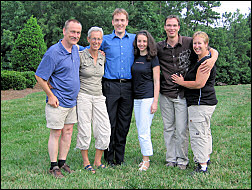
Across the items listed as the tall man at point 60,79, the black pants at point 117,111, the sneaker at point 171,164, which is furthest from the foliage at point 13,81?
the sneaker at point 171,164

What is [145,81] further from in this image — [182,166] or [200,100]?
[182,166]

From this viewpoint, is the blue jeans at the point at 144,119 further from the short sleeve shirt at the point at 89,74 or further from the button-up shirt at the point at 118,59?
the short sleeve shirt at the point at 89,74

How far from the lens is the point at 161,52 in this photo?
499cm

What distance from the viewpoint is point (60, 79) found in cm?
426

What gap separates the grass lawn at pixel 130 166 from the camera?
13.4 feet

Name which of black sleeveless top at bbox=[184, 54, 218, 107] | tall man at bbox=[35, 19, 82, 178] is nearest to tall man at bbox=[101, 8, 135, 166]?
tall man at bbox=[35, 19, 82, 178]

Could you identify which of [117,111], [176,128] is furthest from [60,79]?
[176,128]

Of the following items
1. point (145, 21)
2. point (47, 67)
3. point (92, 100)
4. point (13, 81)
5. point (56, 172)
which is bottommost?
point (13, 81)

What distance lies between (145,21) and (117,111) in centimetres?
2114

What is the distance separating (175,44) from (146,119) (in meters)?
1.32

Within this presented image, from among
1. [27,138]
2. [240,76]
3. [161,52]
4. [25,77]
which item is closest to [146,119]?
[161,52]

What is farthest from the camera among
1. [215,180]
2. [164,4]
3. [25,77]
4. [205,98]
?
[164,4]

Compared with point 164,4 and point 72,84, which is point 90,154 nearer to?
point 72,84

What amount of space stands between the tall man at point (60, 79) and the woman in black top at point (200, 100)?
1.75m
